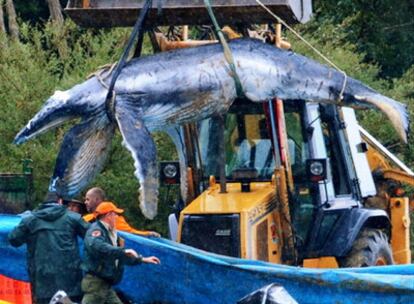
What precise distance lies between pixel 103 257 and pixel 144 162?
850 mm

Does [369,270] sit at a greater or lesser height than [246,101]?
lesser

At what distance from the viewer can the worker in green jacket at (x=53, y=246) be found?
1255 centimetres

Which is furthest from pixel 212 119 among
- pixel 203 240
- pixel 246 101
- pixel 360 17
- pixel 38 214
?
pixel 360 17

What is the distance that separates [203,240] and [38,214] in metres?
1.79

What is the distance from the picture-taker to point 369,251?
14570mm

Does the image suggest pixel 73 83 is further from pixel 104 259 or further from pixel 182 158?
pixel 104 259

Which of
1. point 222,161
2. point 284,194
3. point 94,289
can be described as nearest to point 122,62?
point 222,161

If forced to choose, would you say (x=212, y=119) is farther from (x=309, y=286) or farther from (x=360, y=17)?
(x=360, y=17)

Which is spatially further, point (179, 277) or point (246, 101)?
point (246, 101)

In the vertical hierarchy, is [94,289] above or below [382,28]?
below

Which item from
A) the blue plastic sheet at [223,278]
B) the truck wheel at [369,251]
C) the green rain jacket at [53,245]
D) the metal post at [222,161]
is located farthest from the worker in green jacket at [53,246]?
the truck wheel at [369,251]

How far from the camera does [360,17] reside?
30672 mm

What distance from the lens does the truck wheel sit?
14469mm

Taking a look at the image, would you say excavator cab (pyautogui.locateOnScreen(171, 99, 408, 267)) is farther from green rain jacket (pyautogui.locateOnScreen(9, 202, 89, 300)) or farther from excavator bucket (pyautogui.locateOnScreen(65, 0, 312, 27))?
green rain jacket (pyautogui.locateOnScreen(9, 202, 89, 300))
